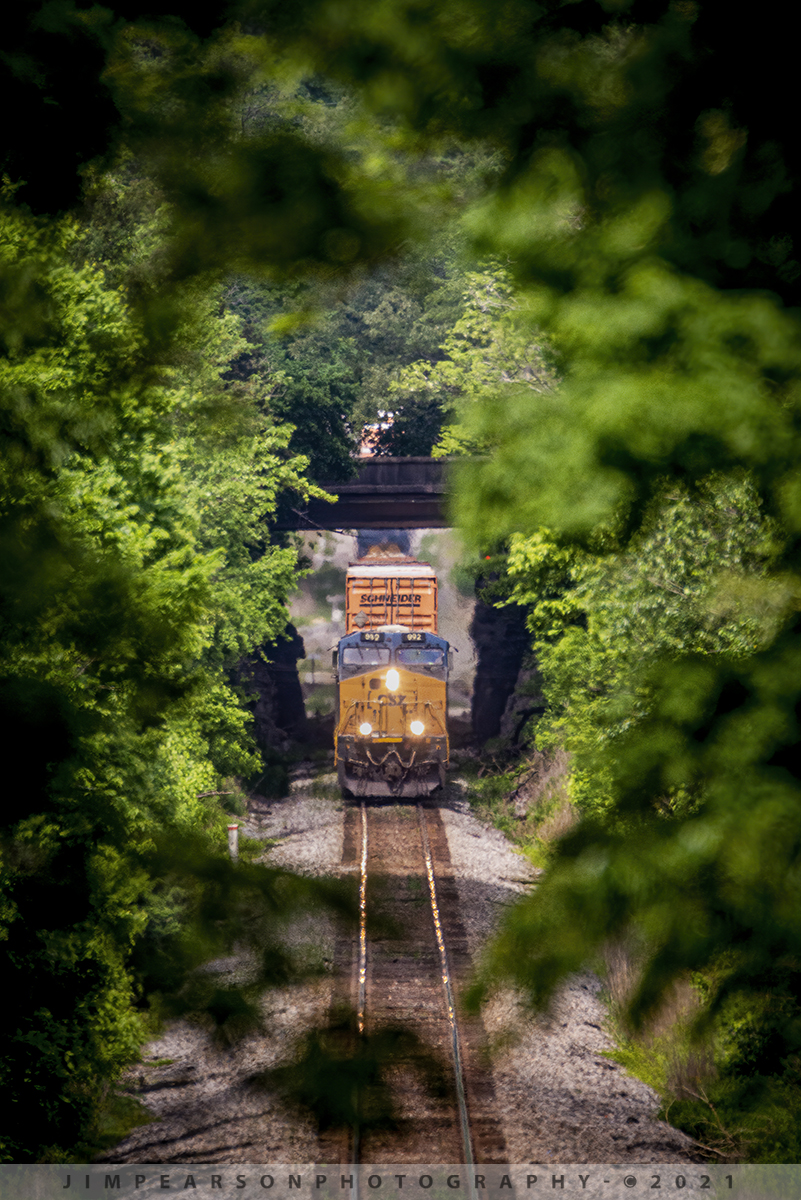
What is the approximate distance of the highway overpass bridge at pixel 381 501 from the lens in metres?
29.0

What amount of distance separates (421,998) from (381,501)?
758 inches

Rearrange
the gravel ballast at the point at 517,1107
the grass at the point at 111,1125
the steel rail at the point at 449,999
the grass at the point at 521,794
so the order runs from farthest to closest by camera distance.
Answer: the grass at the point at 521,794
the gravel ballast at the point at 517,1107
the grass at the point at 111,1125
the steel rail at the point at 449,999

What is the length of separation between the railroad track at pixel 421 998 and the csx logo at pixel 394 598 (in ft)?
19.5

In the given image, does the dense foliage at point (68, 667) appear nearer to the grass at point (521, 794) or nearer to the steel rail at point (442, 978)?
the steel rail at point (442, 978)

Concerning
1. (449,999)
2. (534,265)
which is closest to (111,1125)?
(449,999)

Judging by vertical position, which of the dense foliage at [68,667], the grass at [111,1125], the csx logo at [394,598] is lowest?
the grass at [111,1125]

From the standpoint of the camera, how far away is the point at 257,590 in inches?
929

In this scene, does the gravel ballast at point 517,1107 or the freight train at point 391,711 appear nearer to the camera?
the gravel ballast at point 517,1107

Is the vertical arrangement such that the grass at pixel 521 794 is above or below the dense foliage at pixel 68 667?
below

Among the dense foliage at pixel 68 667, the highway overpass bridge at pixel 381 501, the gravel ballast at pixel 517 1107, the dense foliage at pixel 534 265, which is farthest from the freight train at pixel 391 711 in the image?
the dense foliage at pixel 534 265

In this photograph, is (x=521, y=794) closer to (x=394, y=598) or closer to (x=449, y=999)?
(x=394, y=598)

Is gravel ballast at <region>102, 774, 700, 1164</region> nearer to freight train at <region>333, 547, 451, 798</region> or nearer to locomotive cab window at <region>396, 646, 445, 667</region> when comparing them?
freight train at <region>333, 547, 451, 798</region>

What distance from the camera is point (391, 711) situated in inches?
821

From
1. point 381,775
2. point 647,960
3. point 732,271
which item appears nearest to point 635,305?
point 732,271
